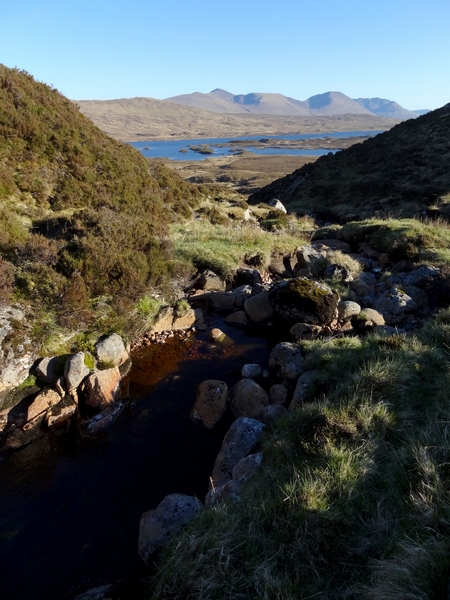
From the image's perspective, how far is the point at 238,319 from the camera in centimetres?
1166

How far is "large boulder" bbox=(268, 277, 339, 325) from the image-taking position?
10.3 metres

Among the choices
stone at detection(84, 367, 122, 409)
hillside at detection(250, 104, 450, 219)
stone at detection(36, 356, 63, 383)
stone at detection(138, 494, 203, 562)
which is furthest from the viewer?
hillside at detection(250, 104, 450, 219)

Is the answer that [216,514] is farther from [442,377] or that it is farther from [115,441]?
[442,377]

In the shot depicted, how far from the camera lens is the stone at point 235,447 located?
6047 mm

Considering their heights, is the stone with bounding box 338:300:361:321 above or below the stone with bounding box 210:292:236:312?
above

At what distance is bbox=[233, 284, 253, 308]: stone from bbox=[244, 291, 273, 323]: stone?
660 millimetres

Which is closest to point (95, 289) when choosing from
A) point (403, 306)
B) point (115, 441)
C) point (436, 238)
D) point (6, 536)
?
point (115, 441)

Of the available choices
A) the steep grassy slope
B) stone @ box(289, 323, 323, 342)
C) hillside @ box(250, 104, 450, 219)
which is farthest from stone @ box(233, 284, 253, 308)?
hillside @ box(250, 104, 450, 219)

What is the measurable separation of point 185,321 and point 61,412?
4552 millimetres

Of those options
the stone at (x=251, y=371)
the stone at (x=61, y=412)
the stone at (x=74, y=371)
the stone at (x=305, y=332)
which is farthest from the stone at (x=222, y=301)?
the stone at (x=61, y=412)

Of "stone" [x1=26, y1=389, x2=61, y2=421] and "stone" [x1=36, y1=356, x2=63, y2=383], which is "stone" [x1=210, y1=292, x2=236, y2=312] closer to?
"stone" [x1=36, y1=356, x2=63, y2=383]

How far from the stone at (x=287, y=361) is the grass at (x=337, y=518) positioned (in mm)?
2680

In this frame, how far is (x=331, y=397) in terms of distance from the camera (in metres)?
6.25

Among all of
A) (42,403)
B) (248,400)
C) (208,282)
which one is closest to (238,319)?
(208,282)
